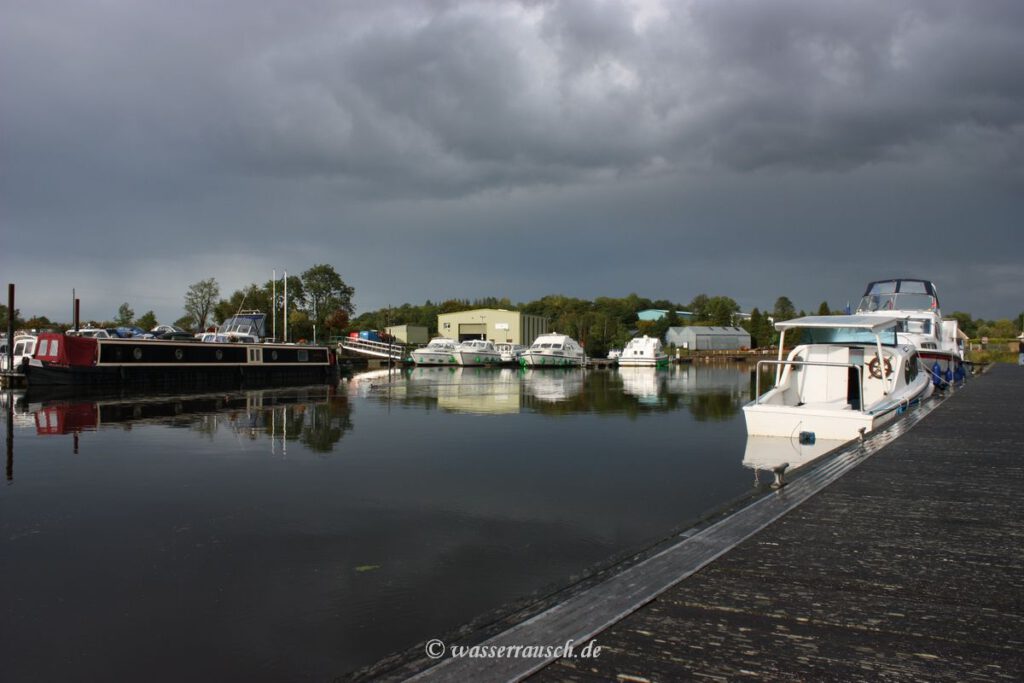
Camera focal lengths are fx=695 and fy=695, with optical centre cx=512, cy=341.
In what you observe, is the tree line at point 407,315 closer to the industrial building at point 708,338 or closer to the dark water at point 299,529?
the industrial building at point 708,338

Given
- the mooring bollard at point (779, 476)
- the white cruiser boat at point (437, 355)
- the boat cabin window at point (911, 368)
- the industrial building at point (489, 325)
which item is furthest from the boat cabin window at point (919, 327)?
the industrial building at point (489, 325)

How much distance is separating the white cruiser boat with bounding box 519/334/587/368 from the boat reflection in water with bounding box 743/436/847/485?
52468 mm

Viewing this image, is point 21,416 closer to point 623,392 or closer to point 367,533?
point 367,533

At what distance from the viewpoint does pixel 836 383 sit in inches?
735

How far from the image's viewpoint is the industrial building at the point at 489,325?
96.1 meters

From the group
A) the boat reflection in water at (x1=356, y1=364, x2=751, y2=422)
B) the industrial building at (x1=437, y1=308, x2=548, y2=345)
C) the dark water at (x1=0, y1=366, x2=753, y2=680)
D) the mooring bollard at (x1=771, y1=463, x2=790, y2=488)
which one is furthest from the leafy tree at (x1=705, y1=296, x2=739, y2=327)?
the mooring bollard at (x1=771, y1=463, x2=790, y2=488)

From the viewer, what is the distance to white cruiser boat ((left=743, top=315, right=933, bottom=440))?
612 inches

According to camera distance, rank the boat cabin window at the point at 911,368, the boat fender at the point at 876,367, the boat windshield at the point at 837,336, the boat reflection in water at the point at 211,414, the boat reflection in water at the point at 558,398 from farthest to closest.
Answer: the boat reflection in water at the point at 558,398 < the boat cabin window at the point at 911,368 < the boat windshield at the point at 837,336 < the boat reflection in water at the point at 211,414 < the boat fender at the point at 876,367

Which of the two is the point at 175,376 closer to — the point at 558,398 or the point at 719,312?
the point at 558,398

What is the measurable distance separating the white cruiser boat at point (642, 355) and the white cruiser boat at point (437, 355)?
1955 centimetres

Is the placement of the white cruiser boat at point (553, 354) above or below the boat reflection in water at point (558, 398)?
above

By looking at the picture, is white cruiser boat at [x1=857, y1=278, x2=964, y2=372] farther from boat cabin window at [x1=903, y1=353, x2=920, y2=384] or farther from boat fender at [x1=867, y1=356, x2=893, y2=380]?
boat fender at [x1=867, y1=356, x2=893, y2=380]

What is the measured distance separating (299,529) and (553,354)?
6112 centimetres

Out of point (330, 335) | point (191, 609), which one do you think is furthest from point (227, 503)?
point (330, 335)
